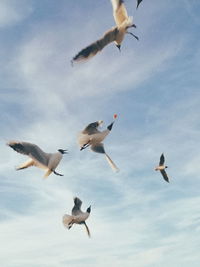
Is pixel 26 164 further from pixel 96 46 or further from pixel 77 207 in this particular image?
pixel 77 207

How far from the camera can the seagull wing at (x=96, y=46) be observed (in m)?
25.8

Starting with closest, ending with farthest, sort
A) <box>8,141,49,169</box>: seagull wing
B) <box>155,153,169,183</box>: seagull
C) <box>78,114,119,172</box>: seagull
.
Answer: <box>8,141,49,169</box>: seagull wing
<box>78,114,119,172</box>: seagull
<box>155,153,169,183</box>: seagull

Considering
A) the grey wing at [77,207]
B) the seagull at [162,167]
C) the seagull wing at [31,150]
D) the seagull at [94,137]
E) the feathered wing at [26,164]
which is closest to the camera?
the seagull wing at [31,150]

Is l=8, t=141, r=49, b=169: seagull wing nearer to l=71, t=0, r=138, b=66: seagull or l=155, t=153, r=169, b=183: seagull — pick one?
l=71, t=0, r=138, b=66: seagull

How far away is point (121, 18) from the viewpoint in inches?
1119

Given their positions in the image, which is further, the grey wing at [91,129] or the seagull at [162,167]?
A: the seagull at [162,167]

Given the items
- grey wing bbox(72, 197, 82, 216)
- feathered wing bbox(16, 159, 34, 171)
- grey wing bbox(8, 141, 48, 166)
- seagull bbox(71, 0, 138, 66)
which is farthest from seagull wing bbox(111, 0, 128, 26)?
grey wing bbox(72, 197, 82, 216)

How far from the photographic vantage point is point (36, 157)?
Result: 29.1 metres

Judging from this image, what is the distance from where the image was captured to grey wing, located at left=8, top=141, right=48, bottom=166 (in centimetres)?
2902

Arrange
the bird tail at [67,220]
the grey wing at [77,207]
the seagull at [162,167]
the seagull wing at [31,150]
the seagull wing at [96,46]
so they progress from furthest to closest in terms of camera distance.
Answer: the seagull at [162,167]
the grey wing at [77,207]
the bird tail at [67,220]
the seagull wing at [31,150]
the seagull wing at [96,46]

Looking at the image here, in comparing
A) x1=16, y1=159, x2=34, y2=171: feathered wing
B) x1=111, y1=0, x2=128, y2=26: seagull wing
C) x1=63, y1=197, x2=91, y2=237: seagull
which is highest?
x1=111, y1=0, x2=128, y2=26: seagull wing

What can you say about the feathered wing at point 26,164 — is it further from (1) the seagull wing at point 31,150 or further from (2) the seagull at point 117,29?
(2) the seagull at point 117,29

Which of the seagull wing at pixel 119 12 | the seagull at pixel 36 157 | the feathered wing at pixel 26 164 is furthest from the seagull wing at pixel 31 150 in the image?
the seagull wing at pixel 119 12

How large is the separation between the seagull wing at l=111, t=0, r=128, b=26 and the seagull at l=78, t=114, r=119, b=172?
31.1ft
